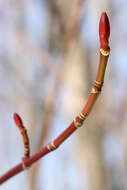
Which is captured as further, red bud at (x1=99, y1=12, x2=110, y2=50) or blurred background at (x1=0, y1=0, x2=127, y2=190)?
blurred background at (x1=0, y1=0, x2=127, y2=190)

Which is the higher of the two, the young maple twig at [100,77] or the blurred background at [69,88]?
the young maple twig at [100,77]

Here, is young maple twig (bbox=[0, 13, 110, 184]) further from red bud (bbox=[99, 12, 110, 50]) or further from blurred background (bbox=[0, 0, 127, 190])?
blurred background (bbox=[0, 0, 127, 190])

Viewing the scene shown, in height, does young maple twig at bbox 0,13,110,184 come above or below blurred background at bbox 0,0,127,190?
above

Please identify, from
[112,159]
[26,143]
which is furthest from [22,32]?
[26,143]

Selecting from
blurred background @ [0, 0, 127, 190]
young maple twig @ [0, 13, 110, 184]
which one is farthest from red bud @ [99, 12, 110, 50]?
blurred background @ [0, 0, 127, 190]

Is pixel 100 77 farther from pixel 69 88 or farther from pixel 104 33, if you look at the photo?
pixel 69 88

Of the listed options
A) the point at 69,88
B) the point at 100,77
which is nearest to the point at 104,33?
the point at 100,77

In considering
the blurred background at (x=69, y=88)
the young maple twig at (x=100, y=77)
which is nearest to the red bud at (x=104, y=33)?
the young maple twig at (x=100, y=77)

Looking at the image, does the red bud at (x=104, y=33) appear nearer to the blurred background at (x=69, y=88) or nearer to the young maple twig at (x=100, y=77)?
the young maple twig at (x=100, y=77)

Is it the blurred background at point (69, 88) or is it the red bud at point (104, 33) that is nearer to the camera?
the red bud at point (104, 33)
